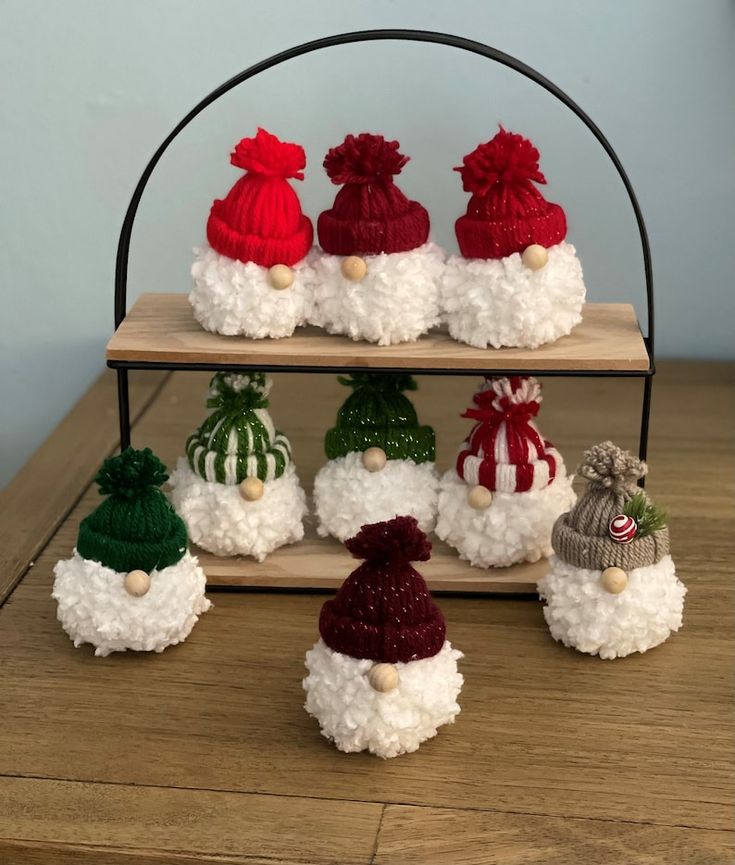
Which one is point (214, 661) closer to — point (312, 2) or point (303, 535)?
point (303, 535)

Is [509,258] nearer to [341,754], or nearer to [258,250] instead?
[258,250]

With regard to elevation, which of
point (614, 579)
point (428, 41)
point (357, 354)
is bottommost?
point (614, 579)

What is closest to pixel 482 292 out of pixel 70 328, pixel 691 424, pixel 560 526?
pixel 560 526

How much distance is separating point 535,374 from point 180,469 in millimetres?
342

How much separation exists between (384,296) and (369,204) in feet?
0.25

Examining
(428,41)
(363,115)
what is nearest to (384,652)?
(428,41)

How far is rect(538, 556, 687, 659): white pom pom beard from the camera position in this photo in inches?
40.7

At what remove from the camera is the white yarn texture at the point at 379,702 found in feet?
3.01

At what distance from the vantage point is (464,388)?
162cm

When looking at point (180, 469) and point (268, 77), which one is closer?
point (180, 469)

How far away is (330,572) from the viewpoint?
1.15 metres

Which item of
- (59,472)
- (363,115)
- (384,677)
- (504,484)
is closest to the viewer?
(384,677)

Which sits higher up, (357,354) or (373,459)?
(357,354)

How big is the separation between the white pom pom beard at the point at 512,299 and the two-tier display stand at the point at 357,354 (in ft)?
0.04
